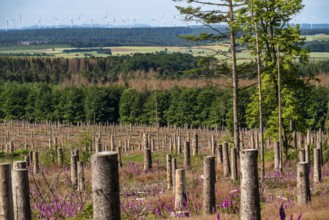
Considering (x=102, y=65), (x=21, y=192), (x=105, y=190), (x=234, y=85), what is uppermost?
(x=102, y=65)

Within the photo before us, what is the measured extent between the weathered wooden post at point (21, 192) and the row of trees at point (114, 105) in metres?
59.7

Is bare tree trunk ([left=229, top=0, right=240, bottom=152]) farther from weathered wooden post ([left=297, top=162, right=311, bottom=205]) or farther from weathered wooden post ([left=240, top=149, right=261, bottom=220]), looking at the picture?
weathered wooden post ([left=240, top=149, right=261, bottom=220])

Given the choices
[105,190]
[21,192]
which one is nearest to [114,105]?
[21,192]

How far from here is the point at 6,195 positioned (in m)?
6.59

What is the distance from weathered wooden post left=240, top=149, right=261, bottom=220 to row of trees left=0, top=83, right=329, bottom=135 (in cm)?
6121

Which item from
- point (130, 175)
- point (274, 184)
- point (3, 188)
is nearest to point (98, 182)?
point (3, 188)

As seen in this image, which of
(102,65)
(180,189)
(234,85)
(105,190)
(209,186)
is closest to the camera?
(105,190)

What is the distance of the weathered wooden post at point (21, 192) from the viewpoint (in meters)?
7.98

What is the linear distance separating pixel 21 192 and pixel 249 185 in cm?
314

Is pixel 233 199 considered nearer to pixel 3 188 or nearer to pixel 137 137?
pixel 3 188

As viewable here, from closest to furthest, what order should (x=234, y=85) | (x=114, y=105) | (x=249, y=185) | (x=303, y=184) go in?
(x=249, y=185)
(x=303, y=184)
(x=234, y=85)
(x=114, y=105)

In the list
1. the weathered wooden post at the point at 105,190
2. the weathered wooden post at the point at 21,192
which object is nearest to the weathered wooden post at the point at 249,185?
the weathered wooden post at the point at 105,190

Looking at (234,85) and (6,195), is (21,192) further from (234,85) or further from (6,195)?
(234,85)

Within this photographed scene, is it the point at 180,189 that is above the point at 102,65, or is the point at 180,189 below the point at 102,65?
below
